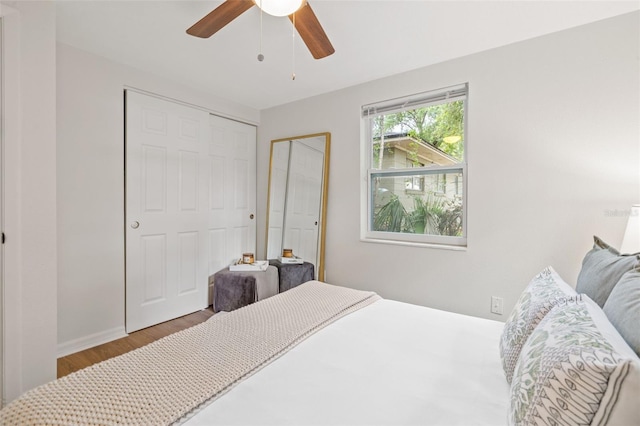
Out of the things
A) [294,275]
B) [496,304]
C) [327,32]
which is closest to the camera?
[327,32]

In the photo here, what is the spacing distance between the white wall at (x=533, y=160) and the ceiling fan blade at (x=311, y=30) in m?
1.20

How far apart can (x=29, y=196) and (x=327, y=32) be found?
2068 millimetres

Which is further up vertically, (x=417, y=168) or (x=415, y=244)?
(x=417, y=168)

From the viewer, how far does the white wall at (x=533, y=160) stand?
1.83 meters

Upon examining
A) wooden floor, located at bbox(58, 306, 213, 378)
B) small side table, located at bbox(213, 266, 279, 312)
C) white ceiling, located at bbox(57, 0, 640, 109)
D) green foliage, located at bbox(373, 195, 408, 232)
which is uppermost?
white ceiling, located at bbox(57, 0, 640, 109)

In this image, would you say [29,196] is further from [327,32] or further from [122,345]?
[327,32]

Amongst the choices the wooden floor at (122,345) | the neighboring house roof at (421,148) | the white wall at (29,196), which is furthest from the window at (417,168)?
the white wall at (29,196)

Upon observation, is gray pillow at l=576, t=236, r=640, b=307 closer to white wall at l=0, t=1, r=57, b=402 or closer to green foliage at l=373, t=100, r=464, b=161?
green foliage at l=373, t=100, r=464, b=161

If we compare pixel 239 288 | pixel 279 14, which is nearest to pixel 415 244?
pixel 239 288

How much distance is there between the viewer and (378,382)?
966 mm

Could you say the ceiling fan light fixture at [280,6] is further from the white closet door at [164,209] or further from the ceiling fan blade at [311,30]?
the white closet door at [164,209]

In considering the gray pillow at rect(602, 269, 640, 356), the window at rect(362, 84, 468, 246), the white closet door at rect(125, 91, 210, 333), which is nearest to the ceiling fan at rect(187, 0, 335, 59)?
the window at rect(362, 84, 468, 246)

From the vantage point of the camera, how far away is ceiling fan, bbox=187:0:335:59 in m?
1.34

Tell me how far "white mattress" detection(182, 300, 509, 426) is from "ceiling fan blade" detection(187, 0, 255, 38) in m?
1.54
